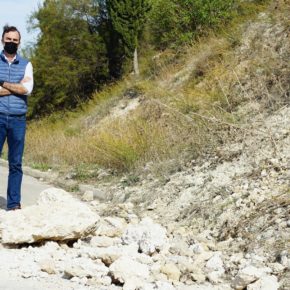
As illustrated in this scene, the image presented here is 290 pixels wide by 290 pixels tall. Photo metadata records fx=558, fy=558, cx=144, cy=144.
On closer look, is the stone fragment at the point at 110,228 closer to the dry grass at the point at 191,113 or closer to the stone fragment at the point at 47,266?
the stone fragment at the point at 47,266

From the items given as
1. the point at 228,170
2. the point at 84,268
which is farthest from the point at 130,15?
the point at 84,268

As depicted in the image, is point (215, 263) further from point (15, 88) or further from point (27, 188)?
point (27, 188)

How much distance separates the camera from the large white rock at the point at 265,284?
3951 millimetres

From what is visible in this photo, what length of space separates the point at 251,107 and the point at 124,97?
9.97 m

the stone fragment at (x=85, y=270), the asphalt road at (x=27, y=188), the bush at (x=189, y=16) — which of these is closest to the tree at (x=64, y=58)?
the bush at (x=189, y=16)

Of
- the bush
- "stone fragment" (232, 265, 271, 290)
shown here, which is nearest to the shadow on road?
"stone fragment" (232, 265, 271, 290)

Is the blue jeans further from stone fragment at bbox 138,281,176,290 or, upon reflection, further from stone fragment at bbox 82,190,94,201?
stone fragment at bbox 138,281,176,290

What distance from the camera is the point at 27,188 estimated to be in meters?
8.77

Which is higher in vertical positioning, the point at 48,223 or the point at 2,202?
the point at 48,223

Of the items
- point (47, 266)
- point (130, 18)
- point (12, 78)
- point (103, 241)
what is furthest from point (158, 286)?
point (130, 18)

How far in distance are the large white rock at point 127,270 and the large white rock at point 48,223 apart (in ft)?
3.37

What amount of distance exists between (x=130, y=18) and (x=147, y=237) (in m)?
23.8

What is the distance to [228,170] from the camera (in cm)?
654

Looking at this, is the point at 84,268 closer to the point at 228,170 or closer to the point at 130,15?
the point at 228,170
